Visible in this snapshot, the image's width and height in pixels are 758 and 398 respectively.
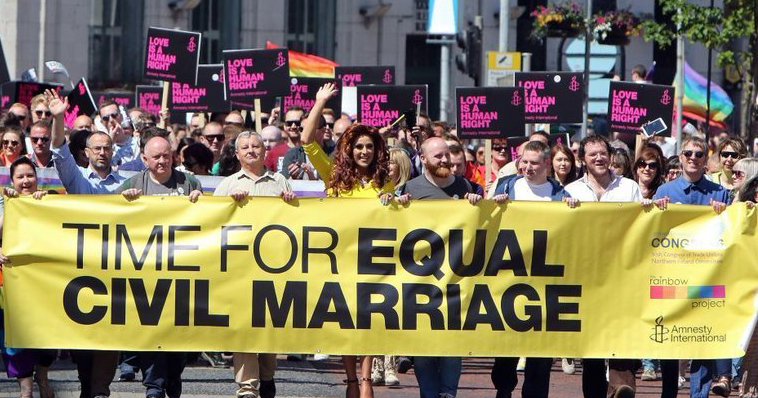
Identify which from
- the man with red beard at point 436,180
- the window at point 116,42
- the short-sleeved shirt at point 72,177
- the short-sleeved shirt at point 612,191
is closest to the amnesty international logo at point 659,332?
the short-sleeved shirt at point 612,191

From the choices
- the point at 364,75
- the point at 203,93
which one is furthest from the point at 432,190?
the point at 364,75

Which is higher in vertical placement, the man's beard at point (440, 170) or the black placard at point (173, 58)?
the black placard at point (173, 58)

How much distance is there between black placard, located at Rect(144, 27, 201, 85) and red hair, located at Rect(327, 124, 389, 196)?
7.14 metres

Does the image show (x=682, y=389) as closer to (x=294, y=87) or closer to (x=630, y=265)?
(x=630, y=265)

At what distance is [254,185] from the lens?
11305mm

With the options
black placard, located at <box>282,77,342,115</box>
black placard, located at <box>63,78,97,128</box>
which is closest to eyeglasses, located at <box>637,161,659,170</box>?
black placard, located at <box>63,78,97,128</box>

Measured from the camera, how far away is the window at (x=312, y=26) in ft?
130

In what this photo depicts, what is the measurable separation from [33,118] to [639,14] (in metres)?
30.8

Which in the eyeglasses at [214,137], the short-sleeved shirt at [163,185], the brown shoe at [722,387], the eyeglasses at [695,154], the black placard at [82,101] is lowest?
the brown shoe at [722,387]

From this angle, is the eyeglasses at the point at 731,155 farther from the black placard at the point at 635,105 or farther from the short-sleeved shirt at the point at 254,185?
the short-sleeved shirt at the point at 254,185

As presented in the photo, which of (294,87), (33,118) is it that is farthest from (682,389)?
(294,87)

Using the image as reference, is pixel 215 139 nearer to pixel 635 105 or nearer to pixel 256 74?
pixel 256 74

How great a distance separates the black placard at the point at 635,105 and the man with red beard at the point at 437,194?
6.14 meters

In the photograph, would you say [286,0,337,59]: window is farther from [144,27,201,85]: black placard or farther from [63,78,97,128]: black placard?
[63,78,97,128]: black placard
